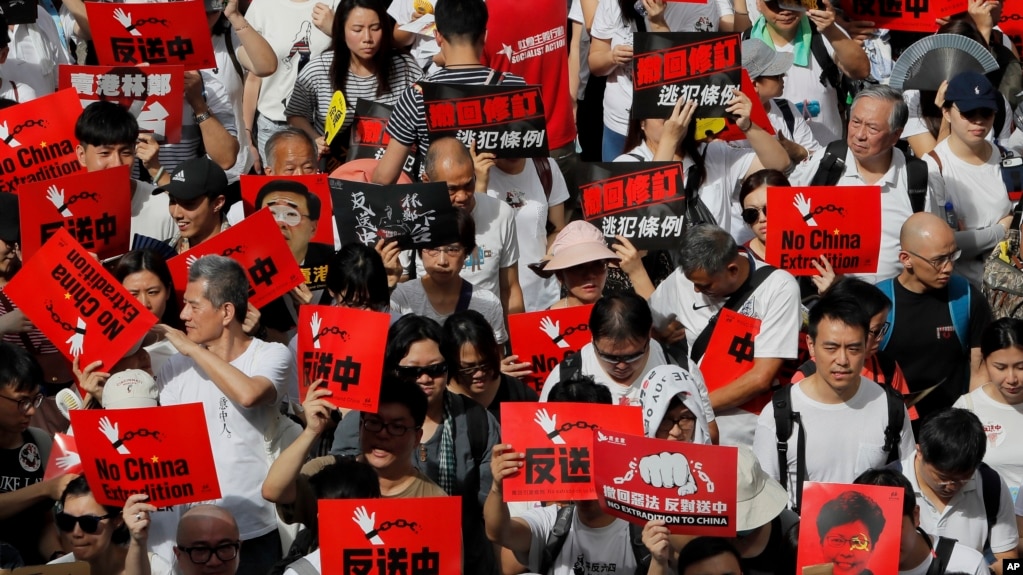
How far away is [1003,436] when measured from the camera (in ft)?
28.2

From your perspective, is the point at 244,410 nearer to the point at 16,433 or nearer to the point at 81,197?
the point at 16,433

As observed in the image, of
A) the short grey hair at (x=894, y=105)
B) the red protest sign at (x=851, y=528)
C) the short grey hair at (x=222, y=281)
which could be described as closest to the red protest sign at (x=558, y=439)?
the red protest sign at (x=851, y=528)

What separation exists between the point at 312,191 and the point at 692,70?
246 cm

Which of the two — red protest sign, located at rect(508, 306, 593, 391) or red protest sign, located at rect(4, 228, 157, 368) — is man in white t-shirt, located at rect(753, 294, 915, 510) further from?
red protest sign, located at rect(4, 228, 157, 368)

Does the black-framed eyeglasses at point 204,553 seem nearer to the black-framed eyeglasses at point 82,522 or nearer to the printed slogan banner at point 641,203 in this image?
the black-framed eyeglasses at point 82,522

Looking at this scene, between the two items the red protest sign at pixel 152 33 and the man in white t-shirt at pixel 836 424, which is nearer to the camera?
the man in white t-shirt at pixel 836 424

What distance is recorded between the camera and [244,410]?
25.8ft

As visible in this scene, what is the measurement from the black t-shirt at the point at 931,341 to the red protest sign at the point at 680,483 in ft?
9.04

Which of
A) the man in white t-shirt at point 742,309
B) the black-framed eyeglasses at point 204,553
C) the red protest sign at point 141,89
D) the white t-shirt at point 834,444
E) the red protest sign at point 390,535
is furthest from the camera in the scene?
the red protest sign at point 141,89

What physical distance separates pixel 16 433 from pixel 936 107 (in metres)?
6.26

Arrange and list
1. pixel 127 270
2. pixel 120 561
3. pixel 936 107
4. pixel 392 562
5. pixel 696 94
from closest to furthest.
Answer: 1. pixel 392 562
2. pixel 120 561
3. pixel 127 270
4. pixel 696 94
5. pixel 936 107

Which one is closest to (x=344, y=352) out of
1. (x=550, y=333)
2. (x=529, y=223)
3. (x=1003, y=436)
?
(x=550, y=333)

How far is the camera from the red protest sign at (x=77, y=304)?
801cm

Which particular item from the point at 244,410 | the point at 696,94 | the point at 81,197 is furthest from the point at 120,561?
the point at 696,94
